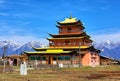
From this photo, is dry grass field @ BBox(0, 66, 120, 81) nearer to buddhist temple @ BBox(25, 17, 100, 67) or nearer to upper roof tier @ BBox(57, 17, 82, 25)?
buddhist temple @ BBox(25, 17, 100, 67)

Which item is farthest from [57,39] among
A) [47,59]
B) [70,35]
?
[47,59]

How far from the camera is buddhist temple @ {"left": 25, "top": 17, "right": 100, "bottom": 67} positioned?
101188 millimetres

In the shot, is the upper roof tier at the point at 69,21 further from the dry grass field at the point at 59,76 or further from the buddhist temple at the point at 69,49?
the dry grass field at the point at 59,76

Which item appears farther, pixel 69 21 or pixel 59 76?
pixel 69 21

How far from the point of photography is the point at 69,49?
352ft

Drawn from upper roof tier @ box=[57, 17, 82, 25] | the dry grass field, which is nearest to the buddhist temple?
upper roof tier @ box=[57, 17, 82, 25]

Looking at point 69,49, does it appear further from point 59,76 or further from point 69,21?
point 59,76

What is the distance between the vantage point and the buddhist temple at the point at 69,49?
332 ft

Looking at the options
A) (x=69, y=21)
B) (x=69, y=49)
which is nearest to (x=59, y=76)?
(x=69, y=49)

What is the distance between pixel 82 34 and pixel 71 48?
25.8ft

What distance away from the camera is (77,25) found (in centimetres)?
11512

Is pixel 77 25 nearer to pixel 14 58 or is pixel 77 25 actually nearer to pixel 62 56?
pixel 62 56

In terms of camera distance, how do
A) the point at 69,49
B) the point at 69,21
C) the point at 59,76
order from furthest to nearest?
the point at 69,21 → the point at 69,49 → the point at 59,76

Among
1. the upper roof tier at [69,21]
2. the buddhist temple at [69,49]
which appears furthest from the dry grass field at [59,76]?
the upper roof tier at [69,21]
